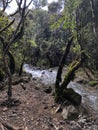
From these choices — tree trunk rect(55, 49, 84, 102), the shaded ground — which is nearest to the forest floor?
the shaded ground

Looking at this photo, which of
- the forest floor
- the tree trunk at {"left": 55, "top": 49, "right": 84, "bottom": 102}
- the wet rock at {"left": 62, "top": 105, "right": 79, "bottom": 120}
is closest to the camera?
the forest floor

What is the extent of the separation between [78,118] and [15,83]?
33.5 feet

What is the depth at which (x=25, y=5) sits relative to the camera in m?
12.4

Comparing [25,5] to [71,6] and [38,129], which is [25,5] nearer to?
[71,6]

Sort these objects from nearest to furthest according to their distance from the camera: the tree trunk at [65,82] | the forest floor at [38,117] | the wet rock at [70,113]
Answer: the forest floor at [38,117]
the wet rock at [70,113]
the tree trunk at [65,82]

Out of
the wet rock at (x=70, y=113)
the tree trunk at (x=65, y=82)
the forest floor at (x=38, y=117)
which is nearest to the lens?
the forest floor at (x=38, y=117)

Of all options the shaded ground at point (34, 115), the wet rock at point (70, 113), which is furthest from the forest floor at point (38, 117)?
the wet rock at point (70, 113)

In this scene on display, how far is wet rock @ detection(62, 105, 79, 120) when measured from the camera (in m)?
11.4

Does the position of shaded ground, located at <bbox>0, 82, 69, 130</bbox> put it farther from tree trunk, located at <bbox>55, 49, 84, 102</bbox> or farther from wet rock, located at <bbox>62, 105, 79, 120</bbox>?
tree trunk, located at <bbox>55, 49, 84, 102</bbox>

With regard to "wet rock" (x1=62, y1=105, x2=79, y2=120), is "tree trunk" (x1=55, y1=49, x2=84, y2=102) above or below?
above

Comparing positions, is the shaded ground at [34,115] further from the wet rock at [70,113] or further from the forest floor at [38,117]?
the wet rock at [70,113]

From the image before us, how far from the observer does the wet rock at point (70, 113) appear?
11.4 metres

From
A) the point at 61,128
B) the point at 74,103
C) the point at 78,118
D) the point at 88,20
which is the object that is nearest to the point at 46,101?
the point at 74,103

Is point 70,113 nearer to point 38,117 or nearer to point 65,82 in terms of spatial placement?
point 38,117
